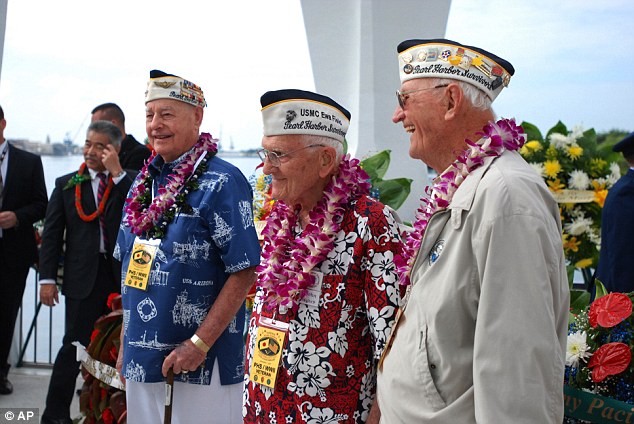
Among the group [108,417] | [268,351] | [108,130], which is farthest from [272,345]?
[108,130]

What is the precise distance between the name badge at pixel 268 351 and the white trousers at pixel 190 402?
73cm

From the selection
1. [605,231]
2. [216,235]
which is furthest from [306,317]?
[605,231]

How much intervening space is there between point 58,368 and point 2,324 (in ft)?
3.51

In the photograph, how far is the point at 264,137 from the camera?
2.33 meters

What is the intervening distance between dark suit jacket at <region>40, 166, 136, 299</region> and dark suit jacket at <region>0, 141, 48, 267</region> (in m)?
0.69

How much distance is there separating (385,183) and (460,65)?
2925mm

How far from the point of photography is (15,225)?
5.11 metres

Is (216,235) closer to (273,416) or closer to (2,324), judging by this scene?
(273,416)

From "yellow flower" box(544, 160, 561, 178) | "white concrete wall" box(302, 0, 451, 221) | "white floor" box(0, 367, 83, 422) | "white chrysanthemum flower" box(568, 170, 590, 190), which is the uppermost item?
"white concrete wall" box(302, 0, 451, 221)

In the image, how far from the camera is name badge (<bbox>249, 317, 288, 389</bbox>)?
7.04 feet

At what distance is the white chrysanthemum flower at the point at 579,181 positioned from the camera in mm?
5020

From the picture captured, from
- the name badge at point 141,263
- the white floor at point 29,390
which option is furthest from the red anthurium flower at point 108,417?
the white floor at point 29,390

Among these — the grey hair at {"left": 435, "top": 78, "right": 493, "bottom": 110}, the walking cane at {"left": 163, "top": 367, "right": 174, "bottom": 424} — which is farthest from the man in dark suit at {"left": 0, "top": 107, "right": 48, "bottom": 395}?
the grey hair at {"left": 435, "top": 78, "right": 493, "bottom": 110}

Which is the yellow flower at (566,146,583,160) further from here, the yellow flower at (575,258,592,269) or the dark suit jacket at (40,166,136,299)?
the dark suit jacket at (40,166,136,299)
